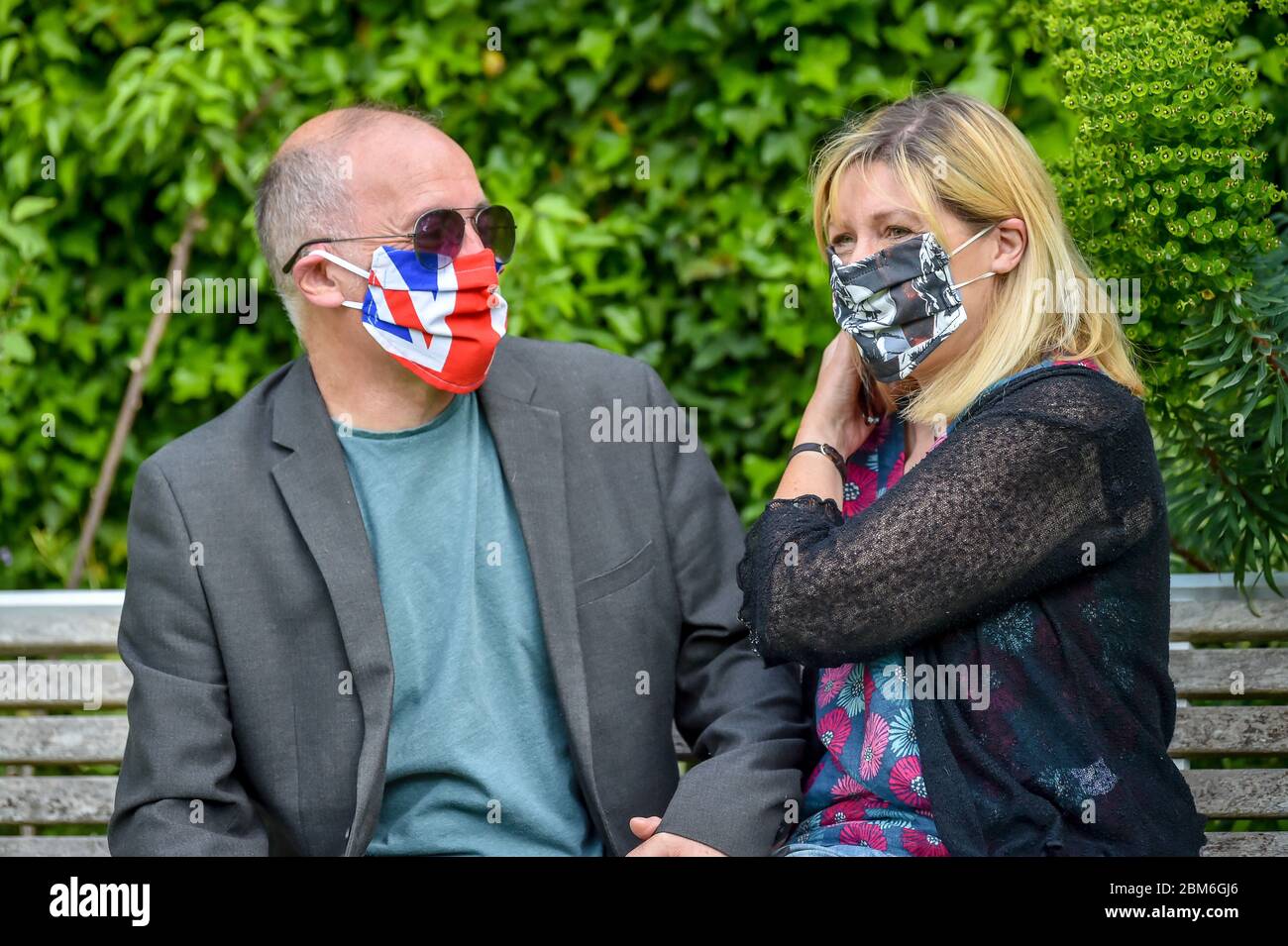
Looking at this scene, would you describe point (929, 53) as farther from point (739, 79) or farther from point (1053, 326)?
point (1053, 326)

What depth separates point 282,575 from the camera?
2963mm

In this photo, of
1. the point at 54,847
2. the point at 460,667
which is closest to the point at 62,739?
the point at 54,847

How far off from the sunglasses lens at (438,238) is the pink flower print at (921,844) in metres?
1.49

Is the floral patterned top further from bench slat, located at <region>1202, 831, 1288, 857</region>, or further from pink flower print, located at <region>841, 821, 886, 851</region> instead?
bench slat, located at <region>1202, 831, 1288, 857</region>

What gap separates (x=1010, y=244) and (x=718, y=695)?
1093 mm

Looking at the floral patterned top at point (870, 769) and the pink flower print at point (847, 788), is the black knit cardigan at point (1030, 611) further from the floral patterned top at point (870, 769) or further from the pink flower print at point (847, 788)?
the pink flower print at point (847, 788)

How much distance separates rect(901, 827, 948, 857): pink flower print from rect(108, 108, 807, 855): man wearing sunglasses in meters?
0.30

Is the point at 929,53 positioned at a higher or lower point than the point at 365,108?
higher

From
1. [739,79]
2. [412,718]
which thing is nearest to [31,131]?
[739,79]

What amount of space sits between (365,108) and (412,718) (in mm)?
1350

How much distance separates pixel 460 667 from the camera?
118 inches

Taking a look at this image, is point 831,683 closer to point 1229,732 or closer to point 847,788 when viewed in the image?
point 847,788

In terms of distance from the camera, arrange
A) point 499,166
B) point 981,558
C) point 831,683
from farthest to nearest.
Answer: point 499,166 < point 831,683 < point 981,558

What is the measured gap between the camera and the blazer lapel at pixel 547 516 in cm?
299
